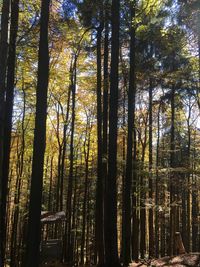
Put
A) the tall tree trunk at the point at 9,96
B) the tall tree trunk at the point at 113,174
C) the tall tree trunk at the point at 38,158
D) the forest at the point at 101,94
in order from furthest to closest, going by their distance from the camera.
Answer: the tall tree trunk at the point at 9,96 → the tall tree trunk at the point at 113,174 → the forest at the point at 101,94 → the tall tree trunk at the point at 38,158

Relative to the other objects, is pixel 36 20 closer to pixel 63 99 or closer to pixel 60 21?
pixel 60 21

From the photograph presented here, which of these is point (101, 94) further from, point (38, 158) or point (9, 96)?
point (38, 158)

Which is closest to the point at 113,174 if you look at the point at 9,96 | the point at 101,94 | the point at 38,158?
the point at 38,158

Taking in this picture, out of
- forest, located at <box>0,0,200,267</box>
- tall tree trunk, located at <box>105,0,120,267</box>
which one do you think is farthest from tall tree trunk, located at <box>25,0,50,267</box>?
tall tree trunk, located at <box>105,0,120,267</box>

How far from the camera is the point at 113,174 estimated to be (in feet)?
34.6

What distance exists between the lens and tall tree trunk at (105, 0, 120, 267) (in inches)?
399

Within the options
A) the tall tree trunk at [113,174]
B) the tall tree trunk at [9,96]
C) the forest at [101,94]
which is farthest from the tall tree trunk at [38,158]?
the tall tree trunk at [9,96]

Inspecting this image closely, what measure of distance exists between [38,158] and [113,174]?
8.14 feet

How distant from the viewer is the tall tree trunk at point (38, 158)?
27.9 ft

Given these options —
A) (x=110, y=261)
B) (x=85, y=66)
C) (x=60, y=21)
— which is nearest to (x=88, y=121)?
(x=85, y=66)

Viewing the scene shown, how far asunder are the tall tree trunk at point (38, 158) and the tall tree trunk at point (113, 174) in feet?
7.49

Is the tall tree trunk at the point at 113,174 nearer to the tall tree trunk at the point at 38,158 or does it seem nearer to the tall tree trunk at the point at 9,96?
the tall tree trunk at the point at 38,158

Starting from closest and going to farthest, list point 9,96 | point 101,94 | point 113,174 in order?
point 113,174 → point 9,96 → point 101,94

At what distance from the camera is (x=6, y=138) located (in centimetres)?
1174
